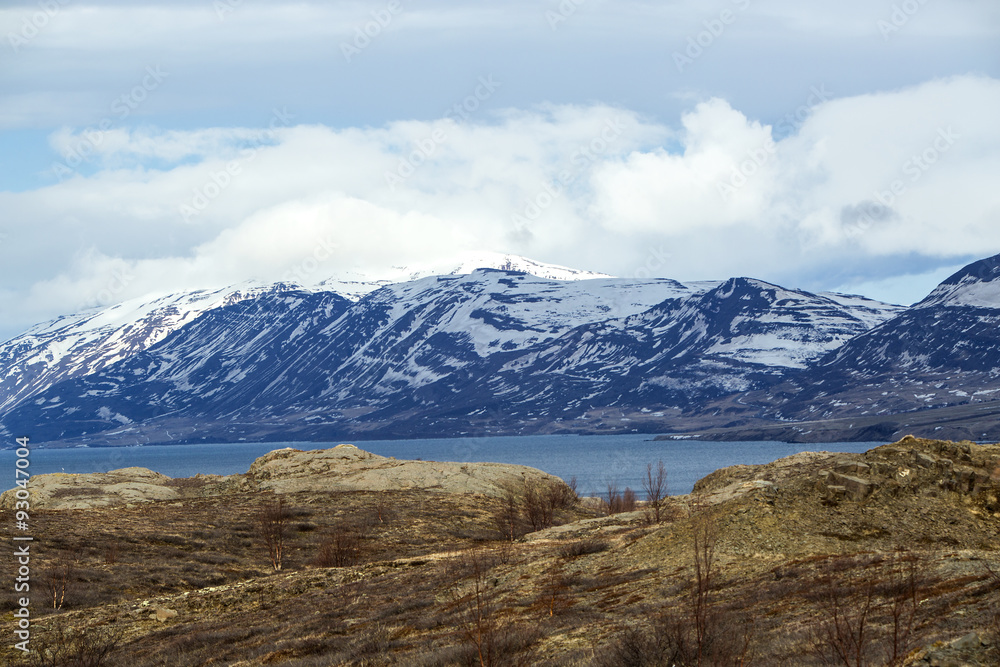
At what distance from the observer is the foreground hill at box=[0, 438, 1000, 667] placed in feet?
58.7

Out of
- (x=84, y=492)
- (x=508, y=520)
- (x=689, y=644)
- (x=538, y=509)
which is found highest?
(x=689, y=644)

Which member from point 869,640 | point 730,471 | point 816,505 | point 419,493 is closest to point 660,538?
point 816,505

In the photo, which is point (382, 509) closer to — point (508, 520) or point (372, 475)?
point (508, 520)

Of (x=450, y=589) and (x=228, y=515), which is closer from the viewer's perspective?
(x=450, y=589)

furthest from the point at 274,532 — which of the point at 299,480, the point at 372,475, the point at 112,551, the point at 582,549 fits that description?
the point at 372,475

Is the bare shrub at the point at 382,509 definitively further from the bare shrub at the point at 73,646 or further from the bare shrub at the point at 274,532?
the bare shrub at the point at 73,646

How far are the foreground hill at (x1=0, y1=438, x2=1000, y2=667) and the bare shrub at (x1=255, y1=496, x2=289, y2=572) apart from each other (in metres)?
0.99

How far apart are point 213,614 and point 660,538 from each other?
15281mm

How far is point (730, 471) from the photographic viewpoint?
6309cm

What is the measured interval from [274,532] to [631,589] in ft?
103

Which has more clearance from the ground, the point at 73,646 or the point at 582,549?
the point at 582,549

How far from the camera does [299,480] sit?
3105 inches

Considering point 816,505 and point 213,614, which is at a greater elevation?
point 816,505

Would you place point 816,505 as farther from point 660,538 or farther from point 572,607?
point 572,607
